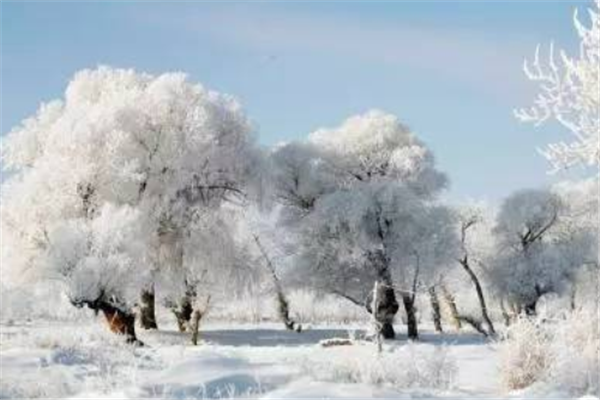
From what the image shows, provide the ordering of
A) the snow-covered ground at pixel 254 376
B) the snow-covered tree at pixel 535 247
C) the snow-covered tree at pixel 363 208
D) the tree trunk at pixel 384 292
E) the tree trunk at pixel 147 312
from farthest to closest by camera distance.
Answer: the snow-covered tree at pixel 535 247
the tree trunk at pixel 384 292
the snow-covered tree at pixel 363 208
the tree trunk at pixel 147 312
the snow-covered ground at pixel 254 376

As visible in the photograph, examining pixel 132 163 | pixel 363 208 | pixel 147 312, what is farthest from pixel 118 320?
pixel 363 208

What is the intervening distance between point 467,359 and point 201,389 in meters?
10.6

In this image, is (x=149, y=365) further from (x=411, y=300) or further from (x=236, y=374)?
(x=411, y=300)

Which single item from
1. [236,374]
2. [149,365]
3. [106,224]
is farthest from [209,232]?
[236,374]

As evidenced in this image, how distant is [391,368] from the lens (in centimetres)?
1232

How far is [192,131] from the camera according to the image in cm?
3341

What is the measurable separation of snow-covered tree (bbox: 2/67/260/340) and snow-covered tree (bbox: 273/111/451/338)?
4.85 m

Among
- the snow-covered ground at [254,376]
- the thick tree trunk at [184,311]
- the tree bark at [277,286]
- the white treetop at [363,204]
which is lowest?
the snow-covered ground at [254,376]

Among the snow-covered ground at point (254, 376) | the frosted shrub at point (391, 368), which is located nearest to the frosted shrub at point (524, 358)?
the snow-covered ground at point (254, 376)

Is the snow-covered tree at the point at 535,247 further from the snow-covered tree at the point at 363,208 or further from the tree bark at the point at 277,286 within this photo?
the tree bark at the point at 277,286

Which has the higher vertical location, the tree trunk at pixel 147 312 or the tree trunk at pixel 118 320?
the tree trunk at pixel 147 312

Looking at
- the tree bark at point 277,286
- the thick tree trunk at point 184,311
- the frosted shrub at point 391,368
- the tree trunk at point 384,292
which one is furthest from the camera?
the tree bark at point 277,286

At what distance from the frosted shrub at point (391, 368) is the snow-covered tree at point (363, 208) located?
2364 centimetres

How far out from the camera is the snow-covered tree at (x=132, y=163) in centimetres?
3161
